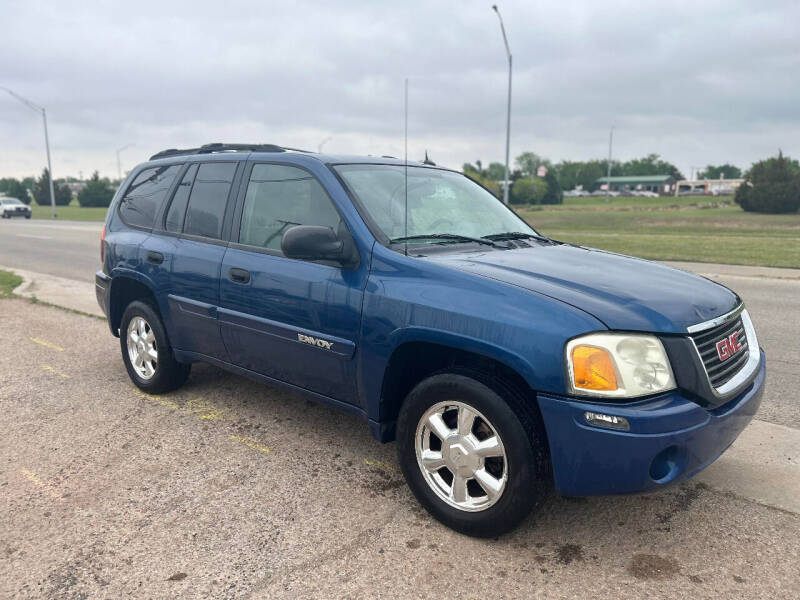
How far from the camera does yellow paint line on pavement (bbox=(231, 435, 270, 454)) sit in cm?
395

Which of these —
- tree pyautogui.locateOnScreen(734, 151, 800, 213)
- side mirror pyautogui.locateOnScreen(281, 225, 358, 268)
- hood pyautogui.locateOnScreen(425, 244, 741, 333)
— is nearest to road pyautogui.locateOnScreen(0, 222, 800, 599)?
hood pyautogui.locateOnScreen(425, 244, 741, 333)

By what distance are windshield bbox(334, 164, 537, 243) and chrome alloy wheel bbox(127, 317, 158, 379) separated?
6.87ft

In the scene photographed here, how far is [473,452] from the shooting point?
9.51ft

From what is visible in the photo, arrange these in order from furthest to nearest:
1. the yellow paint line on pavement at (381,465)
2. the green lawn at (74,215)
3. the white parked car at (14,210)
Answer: the white parked car at (14,210), the green lawn at (74,215), the yellow paint line on pavement at (381,465)

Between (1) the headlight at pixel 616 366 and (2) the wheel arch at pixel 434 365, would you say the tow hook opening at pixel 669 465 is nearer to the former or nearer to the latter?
(1) the headlight at pixel 616 366

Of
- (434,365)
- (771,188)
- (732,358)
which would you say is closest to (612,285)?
(732,358)

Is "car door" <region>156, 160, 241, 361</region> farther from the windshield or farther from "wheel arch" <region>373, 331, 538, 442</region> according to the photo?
"wheel arch" <region>373, 331, 538, 442</region>

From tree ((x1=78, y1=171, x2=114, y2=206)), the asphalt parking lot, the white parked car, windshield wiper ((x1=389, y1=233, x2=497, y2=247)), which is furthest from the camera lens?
tree ((x1=78, y1=171, x2=114, y2=206))

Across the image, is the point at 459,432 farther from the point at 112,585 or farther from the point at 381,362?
the point at 112,585

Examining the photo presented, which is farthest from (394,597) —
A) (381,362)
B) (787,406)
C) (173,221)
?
(787,406)

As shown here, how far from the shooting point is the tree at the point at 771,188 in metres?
41.8

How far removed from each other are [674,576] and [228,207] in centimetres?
319

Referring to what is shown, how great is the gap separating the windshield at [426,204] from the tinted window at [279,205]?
20 centimetres

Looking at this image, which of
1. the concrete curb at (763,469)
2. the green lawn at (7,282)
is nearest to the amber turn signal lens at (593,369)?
the concrete curb at (763,469)
